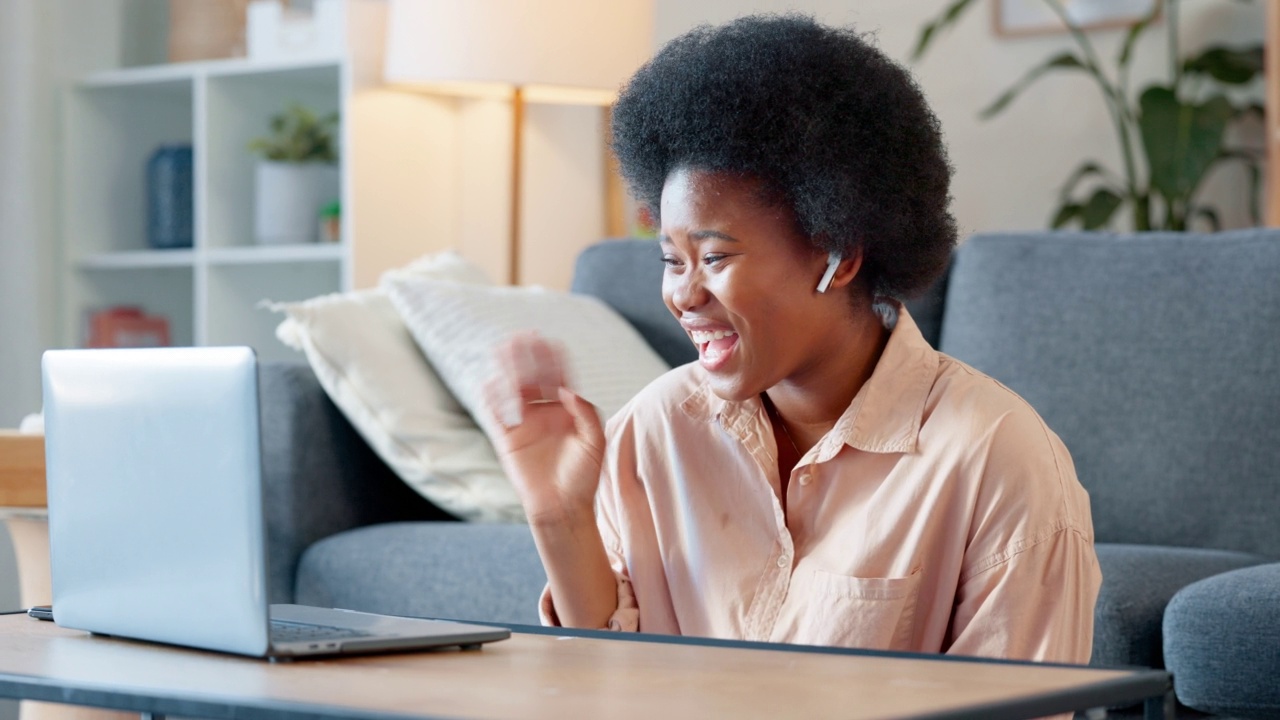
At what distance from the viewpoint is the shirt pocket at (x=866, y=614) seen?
3.87ft

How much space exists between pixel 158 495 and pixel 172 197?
284cm

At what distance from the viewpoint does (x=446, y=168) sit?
11.2 ft

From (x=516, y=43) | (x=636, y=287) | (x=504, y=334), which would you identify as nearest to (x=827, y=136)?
(x=504, y=334)

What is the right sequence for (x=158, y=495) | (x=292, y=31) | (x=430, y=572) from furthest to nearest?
(x=292, y=31)
(x=430, y=572)
(x=158, y=495)

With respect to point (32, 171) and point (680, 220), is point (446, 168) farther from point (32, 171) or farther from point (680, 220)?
point (680, 220)

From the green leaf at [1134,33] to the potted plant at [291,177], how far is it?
64.1 inches

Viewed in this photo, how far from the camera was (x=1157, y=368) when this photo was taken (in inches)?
83.7

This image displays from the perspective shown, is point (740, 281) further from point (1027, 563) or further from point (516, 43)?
point (516, 43)

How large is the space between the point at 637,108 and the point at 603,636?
1.71 ft

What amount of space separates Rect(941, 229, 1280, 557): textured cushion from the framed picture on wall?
1191mm

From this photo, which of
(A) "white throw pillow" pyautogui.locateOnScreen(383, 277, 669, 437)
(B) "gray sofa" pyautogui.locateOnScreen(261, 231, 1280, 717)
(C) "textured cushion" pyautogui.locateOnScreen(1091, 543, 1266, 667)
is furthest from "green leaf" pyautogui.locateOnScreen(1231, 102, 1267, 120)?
(C) "textured cushion" pyautogui.locateOnScreen(1091, 543, 1266, 667)

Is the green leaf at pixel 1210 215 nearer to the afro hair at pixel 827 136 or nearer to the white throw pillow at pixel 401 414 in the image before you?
the white throw pillow at pixel 401 414

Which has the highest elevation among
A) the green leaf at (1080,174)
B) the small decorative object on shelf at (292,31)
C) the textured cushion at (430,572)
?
the small decorative object on shelf at (292,31)

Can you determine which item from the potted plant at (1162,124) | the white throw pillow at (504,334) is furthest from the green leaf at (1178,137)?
the white throw pillow at (504,334)
